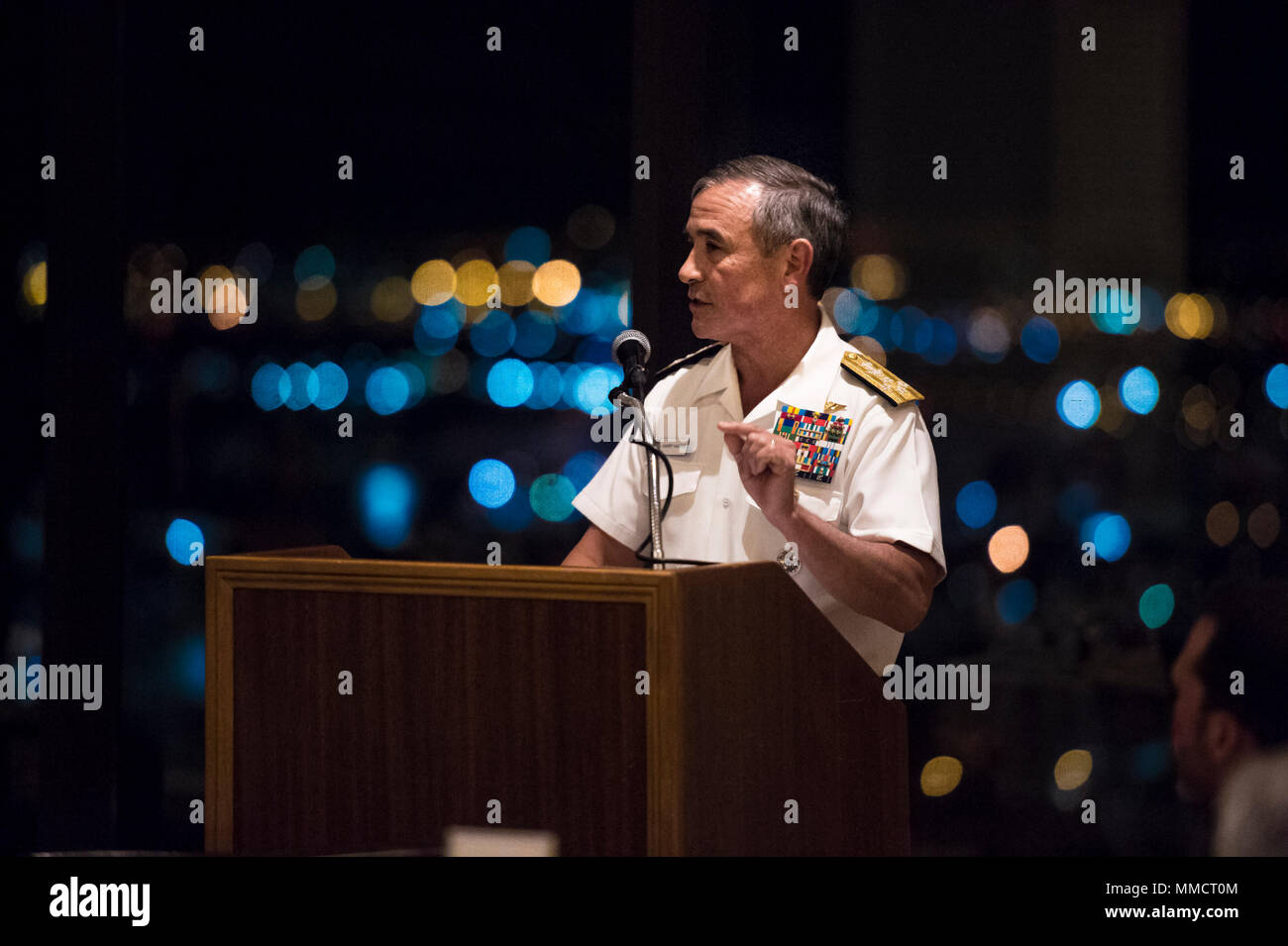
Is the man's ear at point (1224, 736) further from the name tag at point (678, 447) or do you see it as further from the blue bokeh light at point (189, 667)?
the blue bokeh light at point (189, 667)

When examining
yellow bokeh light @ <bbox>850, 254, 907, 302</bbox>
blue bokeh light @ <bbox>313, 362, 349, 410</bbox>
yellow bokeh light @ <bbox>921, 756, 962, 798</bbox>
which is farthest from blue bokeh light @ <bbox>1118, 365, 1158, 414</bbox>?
blue bokeh light @ <bbox>313, 362, 349, 410</bbox>

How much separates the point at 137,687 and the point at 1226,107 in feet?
9.64

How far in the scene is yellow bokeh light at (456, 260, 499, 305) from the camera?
3.41 meters

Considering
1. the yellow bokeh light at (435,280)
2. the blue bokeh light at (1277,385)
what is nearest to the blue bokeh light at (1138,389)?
the blue bokeh light at (1277,385)

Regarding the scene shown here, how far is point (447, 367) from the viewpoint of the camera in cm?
349

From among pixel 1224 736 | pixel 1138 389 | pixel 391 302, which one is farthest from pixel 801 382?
pixel 1224 736

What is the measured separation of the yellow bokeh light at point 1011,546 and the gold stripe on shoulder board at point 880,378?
33.5 inches

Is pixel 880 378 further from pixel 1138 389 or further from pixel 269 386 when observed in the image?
pixel 269 386

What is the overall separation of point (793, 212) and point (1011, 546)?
3.66 feet

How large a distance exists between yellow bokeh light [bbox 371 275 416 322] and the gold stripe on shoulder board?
1.42 meters

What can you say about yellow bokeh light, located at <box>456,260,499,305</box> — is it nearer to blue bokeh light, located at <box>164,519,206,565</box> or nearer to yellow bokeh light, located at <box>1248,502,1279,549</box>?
blue bokeh light, located at <box>164,519,206,565</box>

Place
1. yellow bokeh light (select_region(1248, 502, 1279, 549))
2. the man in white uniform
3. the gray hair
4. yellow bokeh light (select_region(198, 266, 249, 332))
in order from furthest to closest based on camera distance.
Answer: yellow bokeh light (select_region(198, 266, 249, 332))
yellow bokeh light (select_region(1248, 502, 1279, 549))
the gray hair
the man in white uniform

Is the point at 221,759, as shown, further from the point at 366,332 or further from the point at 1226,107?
the point at 1226,107
